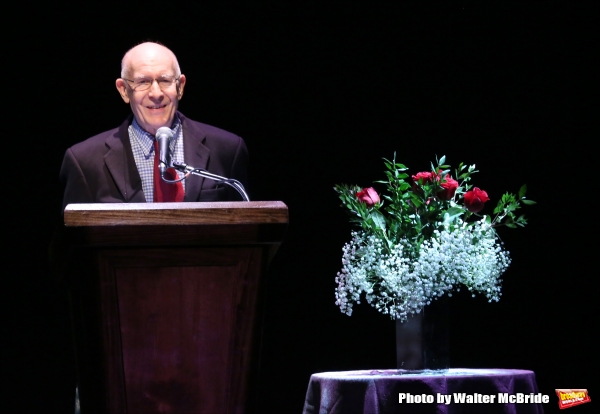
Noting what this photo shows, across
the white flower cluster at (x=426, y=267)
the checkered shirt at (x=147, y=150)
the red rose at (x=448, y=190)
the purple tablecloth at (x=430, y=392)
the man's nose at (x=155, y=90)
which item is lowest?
the purple tablecloth at (x=430, y=392)

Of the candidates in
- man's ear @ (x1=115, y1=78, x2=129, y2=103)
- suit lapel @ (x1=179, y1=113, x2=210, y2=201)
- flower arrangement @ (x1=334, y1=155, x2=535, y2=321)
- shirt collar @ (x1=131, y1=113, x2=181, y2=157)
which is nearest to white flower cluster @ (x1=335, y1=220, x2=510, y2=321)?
flower arrangement @ (x1=334, y1=155, x2=535, y2=321)

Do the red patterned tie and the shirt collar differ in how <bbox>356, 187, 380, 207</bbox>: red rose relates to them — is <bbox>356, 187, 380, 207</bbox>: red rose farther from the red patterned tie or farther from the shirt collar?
the shirt collar

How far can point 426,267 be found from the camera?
2.21 m

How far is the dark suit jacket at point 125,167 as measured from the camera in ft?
8.52

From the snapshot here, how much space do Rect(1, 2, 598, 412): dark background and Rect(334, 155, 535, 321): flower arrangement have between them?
3.89ft

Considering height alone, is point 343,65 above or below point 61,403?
above

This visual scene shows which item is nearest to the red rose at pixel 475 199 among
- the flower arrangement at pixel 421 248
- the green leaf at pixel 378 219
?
the flower arrangement at pixel 421 248

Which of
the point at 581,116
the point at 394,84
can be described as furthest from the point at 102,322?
the point at 581,116

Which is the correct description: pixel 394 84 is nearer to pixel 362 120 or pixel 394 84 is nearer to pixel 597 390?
pixel 362 120

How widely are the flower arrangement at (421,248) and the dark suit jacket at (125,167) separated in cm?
49

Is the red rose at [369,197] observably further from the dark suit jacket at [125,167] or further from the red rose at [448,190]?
the dark suit jacket at [125,167]

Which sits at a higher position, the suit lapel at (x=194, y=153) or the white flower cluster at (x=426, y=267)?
the suit lapel at (x=194, y=153)

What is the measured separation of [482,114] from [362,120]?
0.50 meters

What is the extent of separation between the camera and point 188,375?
172cm
